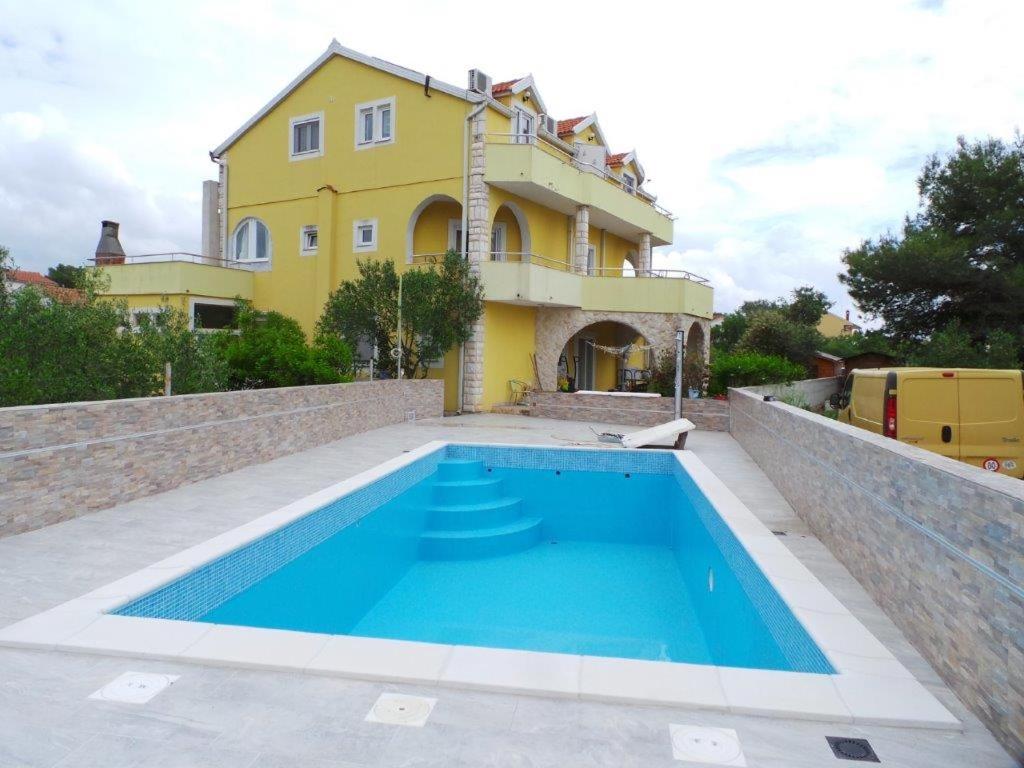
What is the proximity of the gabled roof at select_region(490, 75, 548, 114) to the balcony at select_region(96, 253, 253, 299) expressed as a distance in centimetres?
1026

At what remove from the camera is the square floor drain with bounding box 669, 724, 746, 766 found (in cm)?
283

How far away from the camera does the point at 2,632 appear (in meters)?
3.90

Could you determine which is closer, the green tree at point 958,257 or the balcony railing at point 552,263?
the balcony railing at point 552,263

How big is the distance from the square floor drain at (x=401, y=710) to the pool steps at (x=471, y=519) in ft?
18.8

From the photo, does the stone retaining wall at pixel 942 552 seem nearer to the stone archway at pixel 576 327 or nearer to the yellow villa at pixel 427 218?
the yellow villa at pixel 427 218

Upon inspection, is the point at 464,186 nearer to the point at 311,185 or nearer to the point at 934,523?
the point at 311,185

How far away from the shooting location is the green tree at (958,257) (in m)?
25.1

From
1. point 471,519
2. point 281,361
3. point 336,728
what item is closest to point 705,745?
point 336,728

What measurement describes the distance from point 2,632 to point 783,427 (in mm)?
8391

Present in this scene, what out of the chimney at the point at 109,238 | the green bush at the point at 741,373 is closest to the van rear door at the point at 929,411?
the green bush at the point at 741,373

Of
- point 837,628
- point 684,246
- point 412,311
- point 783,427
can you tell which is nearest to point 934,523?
point 837,628

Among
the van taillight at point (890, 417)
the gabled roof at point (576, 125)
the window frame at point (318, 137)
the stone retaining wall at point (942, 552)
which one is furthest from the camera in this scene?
Result: the gabled roof at point (576, 125)

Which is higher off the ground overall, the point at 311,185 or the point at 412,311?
the point at 311,185

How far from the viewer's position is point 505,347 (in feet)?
66.6
